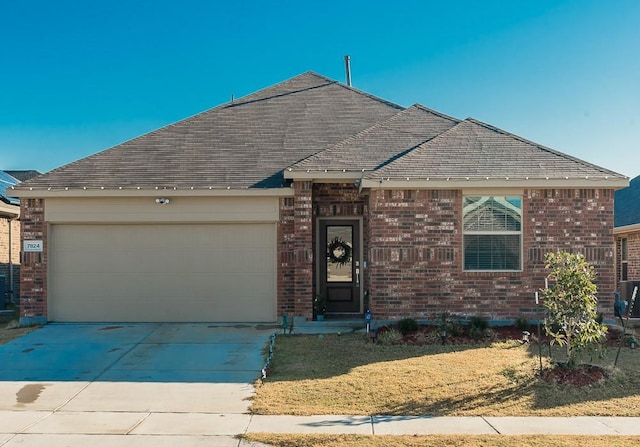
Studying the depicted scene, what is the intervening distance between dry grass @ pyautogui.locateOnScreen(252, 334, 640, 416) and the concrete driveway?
639 mm

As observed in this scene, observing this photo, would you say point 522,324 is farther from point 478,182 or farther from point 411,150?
point 411,150

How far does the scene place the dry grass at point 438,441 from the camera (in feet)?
18.0

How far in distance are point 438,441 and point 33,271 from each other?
32.0 ft

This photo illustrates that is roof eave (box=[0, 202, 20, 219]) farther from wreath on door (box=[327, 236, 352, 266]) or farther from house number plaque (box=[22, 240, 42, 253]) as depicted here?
wreath on door (box=[327, 236, 352, 266])

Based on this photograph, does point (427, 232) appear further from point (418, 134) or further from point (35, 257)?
point (35, 257)

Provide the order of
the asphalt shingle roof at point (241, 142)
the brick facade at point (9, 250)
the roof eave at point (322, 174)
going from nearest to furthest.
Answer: the roof eave at point (322, 174), the asphalt shingle roof at point (241, 142), the brick facade at point (9, 250)

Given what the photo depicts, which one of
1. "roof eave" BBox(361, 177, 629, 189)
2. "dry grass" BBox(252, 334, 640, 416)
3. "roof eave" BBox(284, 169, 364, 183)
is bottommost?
"dry grass" BBox(252, 334, 640, 416)

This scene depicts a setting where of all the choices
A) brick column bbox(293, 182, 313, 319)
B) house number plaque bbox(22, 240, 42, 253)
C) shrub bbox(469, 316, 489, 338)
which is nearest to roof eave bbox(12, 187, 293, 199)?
brick column bbox(293, 182, 313, 319)

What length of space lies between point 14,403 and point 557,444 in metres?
6.27

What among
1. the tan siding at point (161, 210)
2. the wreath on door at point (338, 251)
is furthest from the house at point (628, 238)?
the tan siding at point (161, 210)

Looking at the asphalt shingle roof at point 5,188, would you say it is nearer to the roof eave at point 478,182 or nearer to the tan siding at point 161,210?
the tan siding at point 161,210

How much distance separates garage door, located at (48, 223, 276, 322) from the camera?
1202 cm

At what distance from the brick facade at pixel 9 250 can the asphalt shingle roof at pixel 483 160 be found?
470 inches

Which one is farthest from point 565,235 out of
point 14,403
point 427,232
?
point 14,403
